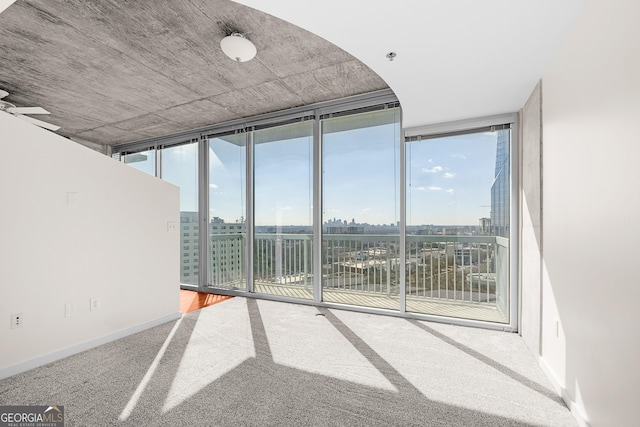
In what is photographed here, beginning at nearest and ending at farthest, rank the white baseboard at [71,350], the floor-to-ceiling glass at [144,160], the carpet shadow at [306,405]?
the carpet shadow at [306,405] < the white baseboard at [71,350] < the floor-to-ceiling glass at [144,160]

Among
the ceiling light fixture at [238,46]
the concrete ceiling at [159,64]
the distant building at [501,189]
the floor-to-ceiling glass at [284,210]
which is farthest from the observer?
the floor-to-ceiling glass at [284,210]

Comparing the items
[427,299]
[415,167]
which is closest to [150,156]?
[415,167]

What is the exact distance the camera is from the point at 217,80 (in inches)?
131

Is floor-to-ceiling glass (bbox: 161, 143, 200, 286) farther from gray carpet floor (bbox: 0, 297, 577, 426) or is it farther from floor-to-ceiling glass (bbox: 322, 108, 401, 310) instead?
floor-to-ceiling glass (bbox: 322, 108, 401, 310)

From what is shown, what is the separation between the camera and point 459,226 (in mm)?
3418

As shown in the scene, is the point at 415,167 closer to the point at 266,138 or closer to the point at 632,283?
the point at 266,138

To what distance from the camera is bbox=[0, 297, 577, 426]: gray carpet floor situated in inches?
68.9

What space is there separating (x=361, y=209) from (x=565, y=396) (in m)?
2.48

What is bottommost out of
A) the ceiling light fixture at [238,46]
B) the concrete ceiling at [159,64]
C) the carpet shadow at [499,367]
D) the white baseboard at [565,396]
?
the carpet shadow at [499,367]

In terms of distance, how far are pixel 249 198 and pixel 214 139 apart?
47.7 inches

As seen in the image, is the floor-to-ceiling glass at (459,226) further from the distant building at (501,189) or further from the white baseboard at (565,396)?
the white baseboard at (565,396)

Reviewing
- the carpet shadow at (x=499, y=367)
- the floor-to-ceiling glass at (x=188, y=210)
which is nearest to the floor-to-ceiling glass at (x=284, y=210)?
the floor-to-ceiling glass at (x=188, y=210)

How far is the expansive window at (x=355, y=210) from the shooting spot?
3340 millimetres

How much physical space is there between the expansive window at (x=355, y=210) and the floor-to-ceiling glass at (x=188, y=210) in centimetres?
2
